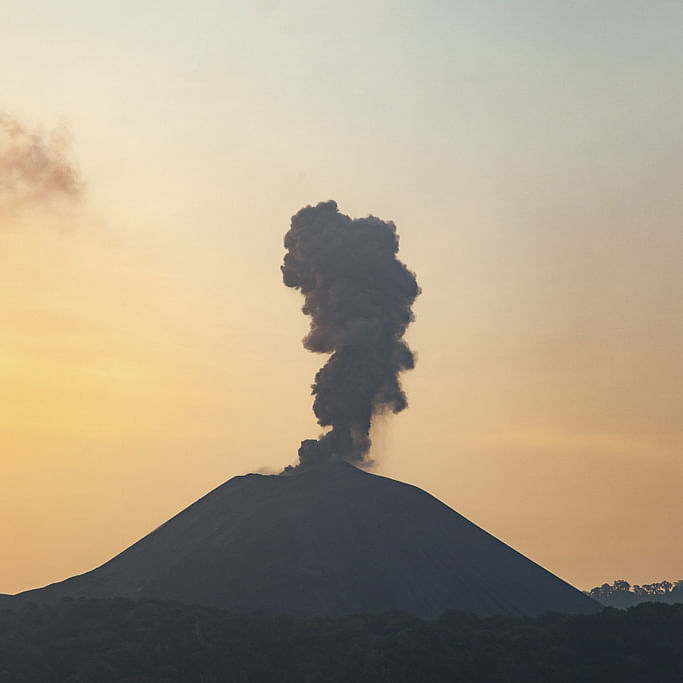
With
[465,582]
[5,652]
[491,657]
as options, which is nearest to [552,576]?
[465,582]

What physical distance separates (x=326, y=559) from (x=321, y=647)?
3617cm

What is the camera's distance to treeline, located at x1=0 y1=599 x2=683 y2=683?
104m

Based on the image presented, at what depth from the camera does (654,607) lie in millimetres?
131625

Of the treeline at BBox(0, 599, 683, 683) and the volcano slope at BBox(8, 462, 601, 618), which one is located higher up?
the volcano slope at BBox(8, 462, 601, 618)

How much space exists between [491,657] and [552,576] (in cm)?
6103

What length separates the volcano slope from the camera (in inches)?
5694

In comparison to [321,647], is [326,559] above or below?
above

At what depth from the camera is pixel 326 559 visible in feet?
498

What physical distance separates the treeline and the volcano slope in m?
19.3

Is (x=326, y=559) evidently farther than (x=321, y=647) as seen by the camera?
Yes

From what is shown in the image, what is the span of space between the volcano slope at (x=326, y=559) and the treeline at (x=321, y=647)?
1933 cm

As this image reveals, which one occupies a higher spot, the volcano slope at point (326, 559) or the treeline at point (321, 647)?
the volcano slope at point (326, 559)

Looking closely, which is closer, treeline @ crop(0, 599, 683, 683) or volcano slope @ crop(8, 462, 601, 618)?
treeline @ crop(0, 599, 683, 683)

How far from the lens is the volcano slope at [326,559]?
5694 inches
